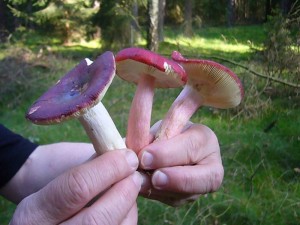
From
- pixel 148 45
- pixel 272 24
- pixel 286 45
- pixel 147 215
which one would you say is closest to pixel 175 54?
pixel 147 215

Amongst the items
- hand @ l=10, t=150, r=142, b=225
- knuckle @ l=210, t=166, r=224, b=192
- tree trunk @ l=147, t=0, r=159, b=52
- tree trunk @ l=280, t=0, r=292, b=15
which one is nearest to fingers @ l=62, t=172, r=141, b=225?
hand @ l=10, t=150, r=142, b=225

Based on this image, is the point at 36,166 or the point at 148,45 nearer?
the point at 36,166

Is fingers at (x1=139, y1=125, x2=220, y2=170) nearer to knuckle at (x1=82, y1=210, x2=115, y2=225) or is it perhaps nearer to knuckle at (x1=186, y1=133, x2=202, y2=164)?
knuckle at (x1=186, y1=133, x2=202, y2=164)

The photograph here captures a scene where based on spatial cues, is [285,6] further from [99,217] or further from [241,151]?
[99,217]

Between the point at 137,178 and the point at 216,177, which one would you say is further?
the point at 216,177

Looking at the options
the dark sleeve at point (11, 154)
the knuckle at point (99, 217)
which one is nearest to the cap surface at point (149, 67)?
the knuckle at point (99, 217)

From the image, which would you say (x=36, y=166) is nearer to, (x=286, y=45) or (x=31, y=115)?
(x=31, y=115)

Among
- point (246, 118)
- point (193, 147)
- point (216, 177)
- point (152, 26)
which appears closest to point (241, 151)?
point (246, 118)
